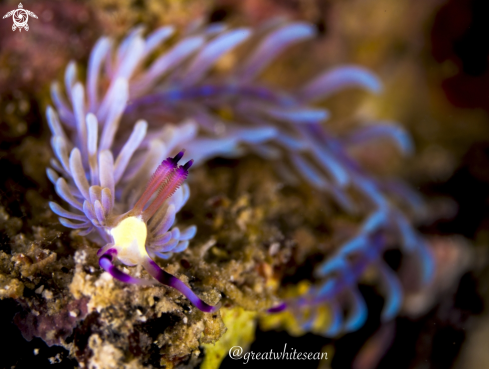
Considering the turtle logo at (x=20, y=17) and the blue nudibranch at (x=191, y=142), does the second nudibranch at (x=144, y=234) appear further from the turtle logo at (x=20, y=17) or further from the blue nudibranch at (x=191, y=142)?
the turtle logo at (x=20, y=17)

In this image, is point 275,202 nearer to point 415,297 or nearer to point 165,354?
point 165,354

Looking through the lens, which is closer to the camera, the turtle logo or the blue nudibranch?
the blue nudibranch

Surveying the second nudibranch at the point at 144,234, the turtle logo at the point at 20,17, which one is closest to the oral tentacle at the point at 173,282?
the second nudibranch at the point at 144,234

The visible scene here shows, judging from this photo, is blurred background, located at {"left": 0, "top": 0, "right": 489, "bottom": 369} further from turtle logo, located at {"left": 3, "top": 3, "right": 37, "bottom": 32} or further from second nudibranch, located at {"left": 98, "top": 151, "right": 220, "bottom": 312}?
second nudibranch, located at {"left": 98, "top": 151, "right": 220, "bottom": 312}

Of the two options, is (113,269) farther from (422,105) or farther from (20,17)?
(422,105)

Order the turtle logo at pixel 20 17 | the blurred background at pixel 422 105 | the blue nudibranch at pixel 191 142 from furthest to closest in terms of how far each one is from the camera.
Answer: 1. the blurred background at pixel 422 105
2. the turtle logo at pixel 20 17
3. the blue nudibranch at pixel 191 142

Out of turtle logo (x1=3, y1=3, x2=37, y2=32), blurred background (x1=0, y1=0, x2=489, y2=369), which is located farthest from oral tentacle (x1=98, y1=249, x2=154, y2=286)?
Answer: turtle logo (x1=3, y1=3, x2=37, y2=32)
